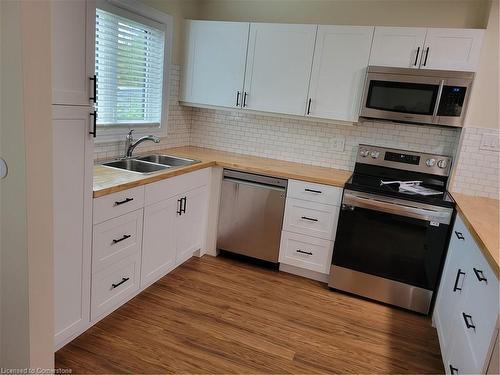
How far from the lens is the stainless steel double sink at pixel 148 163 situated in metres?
2.89

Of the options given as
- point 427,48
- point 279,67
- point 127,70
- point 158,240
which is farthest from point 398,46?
point 158,240

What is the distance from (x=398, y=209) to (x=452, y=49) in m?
1.19

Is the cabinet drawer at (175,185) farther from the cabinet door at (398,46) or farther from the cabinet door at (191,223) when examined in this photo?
the cabinet door at (398,46)

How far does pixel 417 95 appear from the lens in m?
2.79

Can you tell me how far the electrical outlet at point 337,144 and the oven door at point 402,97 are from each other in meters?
0.46

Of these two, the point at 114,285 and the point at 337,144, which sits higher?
the point at 337,144

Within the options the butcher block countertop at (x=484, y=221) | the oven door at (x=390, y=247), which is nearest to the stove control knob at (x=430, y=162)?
the butcher block countertop at (x=484, y=221)

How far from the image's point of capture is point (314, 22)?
332 cm

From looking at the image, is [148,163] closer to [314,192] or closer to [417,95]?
[314,192]

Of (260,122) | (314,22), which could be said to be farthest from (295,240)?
(314,22)

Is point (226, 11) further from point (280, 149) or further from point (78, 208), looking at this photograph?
point (78, 208)

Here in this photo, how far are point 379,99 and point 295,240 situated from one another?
128 centimetres

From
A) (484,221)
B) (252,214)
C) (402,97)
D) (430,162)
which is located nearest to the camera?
(484,221)

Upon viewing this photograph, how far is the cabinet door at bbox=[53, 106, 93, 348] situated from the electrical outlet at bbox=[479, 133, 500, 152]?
8.60 ft
